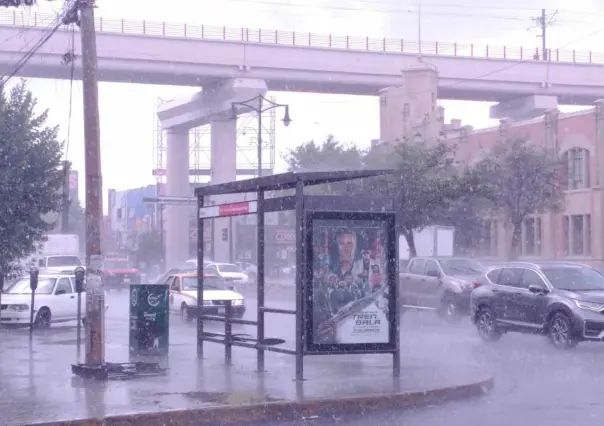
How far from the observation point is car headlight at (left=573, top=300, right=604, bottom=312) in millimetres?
19422

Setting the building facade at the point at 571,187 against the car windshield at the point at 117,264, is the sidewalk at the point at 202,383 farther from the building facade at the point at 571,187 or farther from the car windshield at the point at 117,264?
the car windshield at the point at 117,264

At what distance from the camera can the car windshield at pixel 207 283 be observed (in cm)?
3094

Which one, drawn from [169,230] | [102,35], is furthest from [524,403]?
[169,230]

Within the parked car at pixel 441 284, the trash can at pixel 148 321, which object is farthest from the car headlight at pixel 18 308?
the parked car at pixel 441 284

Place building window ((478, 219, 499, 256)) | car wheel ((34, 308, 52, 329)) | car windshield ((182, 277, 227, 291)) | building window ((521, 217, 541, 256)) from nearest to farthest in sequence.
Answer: car wheel ((34, 308, 52, 329)) → car windshield ((182, 277, 227, 291)) → building window ((521, 217, 541, 256)) → building window ((478, 219, 499, 256))

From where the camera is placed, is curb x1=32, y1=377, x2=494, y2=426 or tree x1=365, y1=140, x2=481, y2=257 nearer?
curb x1=32, y1=377, x2=494, y2=426

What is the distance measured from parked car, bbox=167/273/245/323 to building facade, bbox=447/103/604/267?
2002 centimetres

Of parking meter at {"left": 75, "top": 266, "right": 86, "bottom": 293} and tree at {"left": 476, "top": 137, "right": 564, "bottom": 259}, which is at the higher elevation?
tree at {"left": 476, "top": 137, "right": 564, "bottom": 259}

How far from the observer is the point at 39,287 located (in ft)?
94.2

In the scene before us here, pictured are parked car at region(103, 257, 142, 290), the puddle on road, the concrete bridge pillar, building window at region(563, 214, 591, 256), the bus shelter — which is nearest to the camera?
the puddle on road

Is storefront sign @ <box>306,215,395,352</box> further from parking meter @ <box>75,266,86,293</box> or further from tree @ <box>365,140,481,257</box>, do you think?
tree @ <box>365,140,481,257</box>

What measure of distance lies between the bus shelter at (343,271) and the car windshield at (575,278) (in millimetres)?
6873

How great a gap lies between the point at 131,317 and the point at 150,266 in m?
63.7

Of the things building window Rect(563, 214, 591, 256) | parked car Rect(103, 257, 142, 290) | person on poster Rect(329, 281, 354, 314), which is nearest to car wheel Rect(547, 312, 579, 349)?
person on poster Rect(329, 281, 354, 314)
